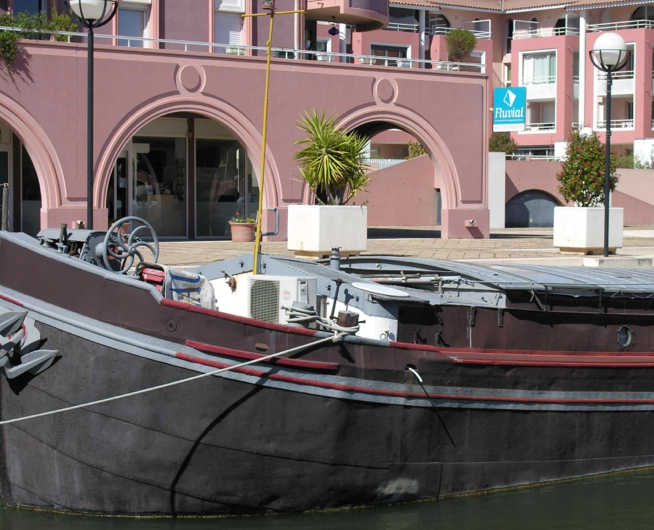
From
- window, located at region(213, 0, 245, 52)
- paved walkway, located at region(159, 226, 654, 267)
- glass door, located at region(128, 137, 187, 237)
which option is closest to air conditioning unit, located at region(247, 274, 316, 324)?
paved walkway, located at region(159, 226, 654, 267)

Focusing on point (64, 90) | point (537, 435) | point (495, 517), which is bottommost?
point (495, 517)

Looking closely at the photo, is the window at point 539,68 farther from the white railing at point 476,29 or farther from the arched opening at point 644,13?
the arched opening at point 644,13

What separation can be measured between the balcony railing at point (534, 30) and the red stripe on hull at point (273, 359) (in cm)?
4837

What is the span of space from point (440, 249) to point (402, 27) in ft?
109

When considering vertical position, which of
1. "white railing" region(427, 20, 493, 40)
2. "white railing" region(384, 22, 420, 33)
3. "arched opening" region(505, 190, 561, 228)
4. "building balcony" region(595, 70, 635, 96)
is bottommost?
"arched opening" region(505, 190, 561, 228)

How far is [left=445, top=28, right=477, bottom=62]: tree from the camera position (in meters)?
50.6

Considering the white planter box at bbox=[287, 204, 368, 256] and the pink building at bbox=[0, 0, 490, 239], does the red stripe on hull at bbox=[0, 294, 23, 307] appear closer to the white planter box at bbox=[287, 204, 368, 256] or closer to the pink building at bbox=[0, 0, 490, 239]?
the white planter box at bbox=[287, 204, 368, 256]

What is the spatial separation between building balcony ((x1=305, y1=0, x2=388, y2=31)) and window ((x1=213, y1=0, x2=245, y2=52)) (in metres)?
2.14

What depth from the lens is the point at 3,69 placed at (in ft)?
66.5

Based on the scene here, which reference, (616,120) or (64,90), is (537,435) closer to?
(64,90)

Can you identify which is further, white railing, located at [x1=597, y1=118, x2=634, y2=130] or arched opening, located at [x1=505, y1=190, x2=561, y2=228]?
white railing, located at [x1=597, y1=118, x2=634, y2=130]

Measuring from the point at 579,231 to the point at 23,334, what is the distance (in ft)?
43.8

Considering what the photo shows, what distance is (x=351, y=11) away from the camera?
2677 cm

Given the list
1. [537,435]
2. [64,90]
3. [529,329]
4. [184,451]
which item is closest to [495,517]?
[537,435]
